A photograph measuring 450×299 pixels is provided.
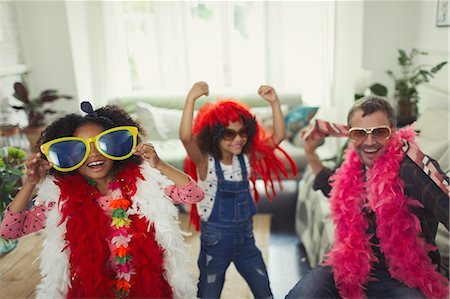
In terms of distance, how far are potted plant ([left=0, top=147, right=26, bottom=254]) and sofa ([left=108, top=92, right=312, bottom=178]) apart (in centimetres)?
120

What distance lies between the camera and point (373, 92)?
2.80m

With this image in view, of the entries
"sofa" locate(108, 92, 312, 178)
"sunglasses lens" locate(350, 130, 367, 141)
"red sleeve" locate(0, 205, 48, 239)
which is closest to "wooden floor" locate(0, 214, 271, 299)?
"red sleeve" locate(0, 205, 48, 239)

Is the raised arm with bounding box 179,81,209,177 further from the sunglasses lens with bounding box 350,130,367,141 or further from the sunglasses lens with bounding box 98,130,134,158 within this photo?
the sunglasses lens with bounding box 350,130,367,141

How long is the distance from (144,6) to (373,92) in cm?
257

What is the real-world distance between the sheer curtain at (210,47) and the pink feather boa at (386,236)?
106 inches

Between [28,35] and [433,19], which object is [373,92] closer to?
[433,19]

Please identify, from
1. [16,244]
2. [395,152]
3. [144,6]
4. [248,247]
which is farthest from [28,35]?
[395,152]

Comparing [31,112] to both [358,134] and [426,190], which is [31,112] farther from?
[426,190]

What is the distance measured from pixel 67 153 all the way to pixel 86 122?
0.14 meters

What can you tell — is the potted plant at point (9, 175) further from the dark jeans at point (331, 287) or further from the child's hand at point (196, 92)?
the dark jeans at point (331, 287)

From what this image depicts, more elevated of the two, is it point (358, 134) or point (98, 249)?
point (358, 134)

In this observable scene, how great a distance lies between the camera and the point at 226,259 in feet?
5.50

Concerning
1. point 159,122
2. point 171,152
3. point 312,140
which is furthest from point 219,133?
point 159,122

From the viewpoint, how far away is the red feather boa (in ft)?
3.95
